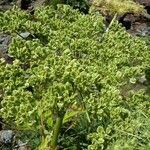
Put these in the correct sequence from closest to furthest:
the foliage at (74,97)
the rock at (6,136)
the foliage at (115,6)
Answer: the foliage at (74,97), the rock at (6,136), the foliage at (115,6)

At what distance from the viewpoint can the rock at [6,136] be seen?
35.8ft

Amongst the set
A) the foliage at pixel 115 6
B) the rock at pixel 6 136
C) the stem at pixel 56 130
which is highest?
the stem at pixel 56 130

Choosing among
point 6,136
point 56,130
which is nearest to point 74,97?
point 56,130

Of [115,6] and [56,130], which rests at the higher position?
[56,130]

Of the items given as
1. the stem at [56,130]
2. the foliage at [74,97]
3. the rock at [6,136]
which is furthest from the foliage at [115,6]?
the stem at [56,130]

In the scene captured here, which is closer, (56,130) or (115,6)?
(56,130)

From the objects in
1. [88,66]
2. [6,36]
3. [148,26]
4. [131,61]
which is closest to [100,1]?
[148,26]

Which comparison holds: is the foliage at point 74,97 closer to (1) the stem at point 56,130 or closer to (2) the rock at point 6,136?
(1) the stem at point 56,130

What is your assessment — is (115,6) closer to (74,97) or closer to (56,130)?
(56,130)

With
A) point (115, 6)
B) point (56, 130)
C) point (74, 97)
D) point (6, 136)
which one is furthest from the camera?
point (115, 6)

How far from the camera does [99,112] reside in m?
8.02

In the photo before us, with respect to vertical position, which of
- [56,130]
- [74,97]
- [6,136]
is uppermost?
[74,97]

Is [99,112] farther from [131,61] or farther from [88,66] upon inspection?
[131,61]

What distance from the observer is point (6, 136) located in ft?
36.3
